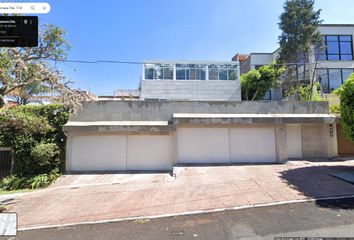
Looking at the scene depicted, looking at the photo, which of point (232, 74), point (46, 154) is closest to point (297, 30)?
point (232, 74)

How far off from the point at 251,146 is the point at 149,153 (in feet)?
19.4

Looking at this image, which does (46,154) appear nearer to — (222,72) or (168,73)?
(168,73)

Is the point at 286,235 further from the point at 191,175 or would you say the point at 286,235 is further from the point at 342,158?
the point at 342,158

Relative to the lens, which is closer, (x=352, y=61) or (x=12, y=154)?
→ (x=12, y=154)

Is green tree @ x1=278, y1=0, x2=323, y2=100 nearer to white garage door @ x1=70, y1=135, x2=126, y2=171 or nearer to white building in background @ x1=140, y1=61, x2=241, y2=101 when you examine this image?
white building in background @ x1=140, y1=61, x2=241, y2=101

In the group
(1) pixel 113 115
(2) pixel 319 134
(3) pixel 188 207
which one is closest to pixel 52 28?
(1) pixel 113 115

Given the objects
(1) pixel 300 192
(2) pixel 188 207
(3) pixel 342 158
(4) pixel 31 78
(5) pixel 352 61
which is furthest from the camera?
(5) pixel 352 61

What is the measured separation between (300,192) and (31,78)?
403 inches

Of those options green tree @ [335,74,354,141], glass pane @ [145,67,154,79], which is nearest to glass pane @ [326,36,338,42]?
glass pane @ [145,67,154,79]

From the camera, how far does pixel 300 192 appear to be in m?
9.14

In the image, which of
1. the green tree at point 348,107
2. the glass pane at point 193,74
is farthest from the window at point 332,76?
the green tree at point 348,107

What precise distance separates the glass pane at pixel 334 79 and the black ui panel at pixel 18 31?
30.9 metres

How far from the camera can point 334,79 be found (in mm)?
28312

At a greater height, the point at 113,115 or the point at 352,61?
the point at 352,61
